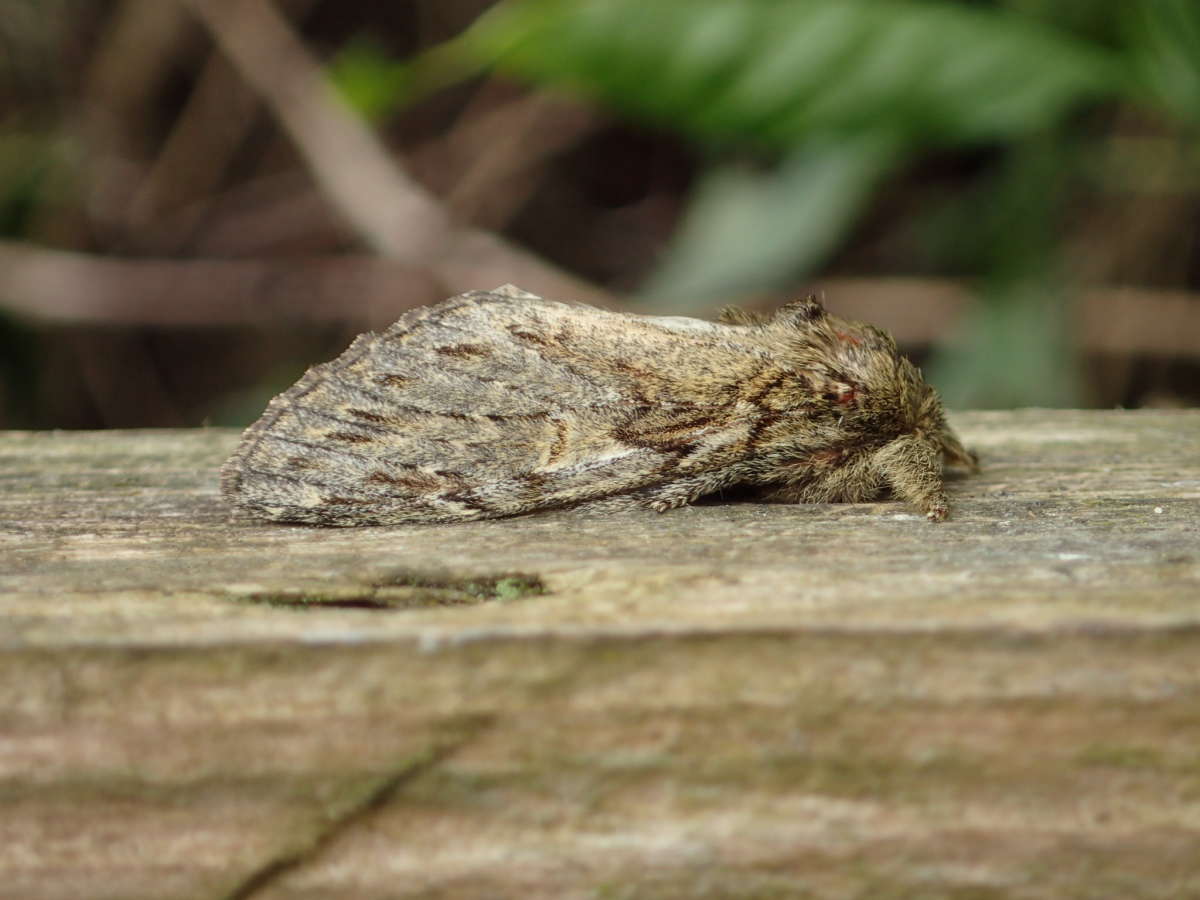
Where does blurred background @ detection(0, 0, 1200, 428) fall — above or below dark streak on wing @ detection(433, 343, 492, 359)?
above

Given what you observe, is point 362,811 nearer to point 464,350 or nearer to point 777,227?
point 464,350

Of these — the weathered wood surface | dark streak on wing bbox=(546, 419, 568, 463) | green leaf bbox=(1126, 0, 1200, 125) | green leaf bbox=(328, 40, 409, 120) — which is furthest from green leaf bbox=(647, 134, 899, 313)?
the weathered wood surface

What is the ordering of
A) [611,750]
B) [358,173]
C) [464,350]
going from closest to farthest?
1. [611,750]
2. [464,350]
3. [358,173]

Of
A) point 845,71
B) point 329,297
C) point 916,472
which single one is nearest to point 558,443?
point 916,472

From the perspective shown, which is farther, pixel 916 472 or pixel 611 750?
pixel 916 472

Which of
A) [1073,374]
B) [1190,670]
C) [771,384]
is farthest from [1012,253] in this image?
[1190,670]

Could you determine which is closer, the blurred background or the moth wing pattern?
the moth wing pattern

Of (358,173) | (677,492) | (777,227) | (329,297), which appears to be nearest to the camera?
(677,492)

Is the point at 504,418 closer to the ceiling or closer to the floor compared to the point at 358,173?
closer to the floor

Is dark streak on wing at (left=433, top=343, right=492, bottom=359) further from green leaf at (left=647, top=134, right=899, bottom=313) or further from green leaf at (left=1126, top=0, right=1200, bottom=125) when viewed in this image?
green leaf at (left=647, top=134, right=899, bottom=313)
